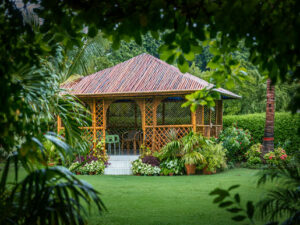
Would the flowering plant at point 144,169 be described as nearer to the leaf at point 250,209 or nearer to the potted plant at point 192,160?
the potted plant at point 192,160

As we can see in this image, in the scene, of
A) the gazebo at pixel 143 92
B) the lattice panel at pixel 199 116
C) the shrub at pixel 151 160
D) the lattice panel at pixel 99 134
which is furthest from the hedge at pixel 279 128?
the lattice panel at pixel 99 134

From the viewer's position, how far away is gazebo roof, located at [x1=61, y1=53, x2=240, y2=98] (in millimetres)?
12234

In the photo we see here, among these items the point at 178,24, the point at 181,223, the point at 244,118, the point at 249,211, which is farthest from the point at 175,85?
the point at 249,211

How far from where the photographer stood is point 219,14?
203cm

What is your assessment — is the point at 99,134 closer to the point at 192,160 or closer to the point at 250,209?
the point at 192,160

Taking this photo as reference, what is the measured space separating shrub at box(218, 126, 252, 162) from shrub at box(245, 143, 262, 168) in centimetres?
33

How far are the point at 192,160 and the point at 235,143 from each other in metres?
2.62

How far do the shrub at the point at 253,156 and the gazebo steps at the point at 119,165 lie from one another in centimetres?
457

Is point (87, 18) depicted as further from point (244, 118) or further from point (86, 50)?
point (244, 118)

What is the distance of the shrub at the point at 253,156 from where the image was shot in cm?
1299

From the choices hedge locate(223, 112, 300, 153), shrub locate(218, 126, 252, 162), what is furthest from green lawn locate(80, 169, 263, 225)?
hedge locate(223, 112, 300, 153)

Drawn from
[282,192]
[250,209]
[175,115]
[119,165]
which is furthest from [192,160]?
[250,209]

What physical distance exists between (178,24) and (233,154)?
481 inches

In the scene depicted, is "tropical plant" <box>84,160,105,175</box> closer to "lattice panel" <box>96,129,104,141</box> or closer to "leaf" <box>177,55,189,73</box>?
"lattice panel" <box>96,129,104,141</box>
